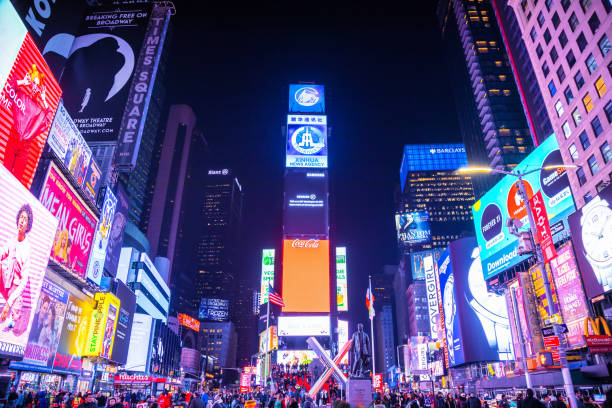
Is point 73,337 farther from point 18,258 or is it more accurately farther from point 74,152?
point 18,258

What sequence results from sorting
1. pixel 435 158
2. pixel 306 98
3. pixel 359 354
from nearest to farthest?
1. pixel 359 354
2. pixel 306 98
3. pixel 435 158

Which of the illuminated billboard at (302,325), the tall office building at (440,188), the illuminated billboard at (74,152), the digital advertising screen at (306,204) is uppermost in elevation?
the tall office building at (440,188)

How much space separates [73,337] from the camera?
31.1m

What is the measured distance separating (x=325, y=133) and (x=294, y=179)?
12269mm

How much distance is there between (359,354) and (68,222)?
2201 cm

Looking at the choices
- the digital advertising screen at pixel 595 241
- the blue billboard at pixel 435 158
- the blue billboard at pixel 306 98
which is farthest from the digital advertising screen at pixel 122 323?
the blue billboard at pixel 435 158

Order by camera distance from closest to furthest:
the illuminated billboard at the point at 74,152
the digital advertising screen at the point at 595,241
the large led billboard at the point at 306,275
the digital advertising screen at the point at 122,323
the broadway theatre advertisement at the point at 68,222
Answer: the illuminated billboard at the point at 74,152
the broadway theatre advertisement at the point at 68,222
the digital advertising screen at the point at 595,241
the digital advertising screen at the point at 122,323
the large led billboard at the point at 306,275

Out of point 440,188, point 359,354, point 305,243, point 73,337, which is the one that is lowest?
point 359,354

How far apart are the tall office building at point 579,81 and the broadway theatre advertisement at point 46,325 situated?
45072mm

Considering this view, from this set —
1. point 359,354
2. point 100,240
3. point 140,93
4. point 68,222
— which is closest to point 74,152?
point 68,222

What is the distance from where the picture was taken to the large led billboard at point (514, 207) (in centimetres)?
3588

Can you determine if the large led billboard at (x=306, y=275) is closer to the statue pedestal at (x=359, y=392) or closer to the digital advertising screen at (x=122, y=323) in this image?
the digital advertising screen at (x=122, y=323)

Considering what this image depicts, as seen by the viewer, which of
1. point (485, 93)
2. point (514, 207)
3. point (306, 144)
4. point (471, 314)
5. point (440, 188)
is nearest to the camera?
point (514, 207)

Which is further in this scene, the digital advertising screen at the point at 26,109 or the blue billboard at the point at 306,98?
the blue billboard at the point at 306,98
